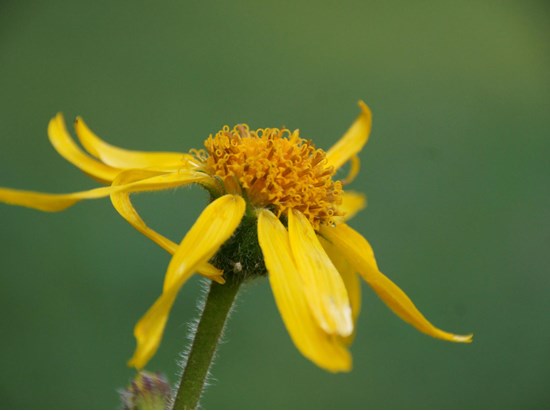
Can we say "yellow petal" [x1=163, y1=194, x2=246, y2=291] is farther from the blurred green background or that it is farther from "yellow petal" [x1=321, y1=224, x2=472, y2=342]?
the blurred green background

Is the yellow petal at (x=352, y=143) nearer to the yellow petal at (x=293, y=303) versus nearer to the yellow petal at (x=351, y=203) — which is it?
the yellow petal at (x=351, y=203)

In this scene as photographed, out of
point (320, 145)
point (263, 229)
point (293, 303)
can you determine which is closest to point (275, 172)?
point (263, 229)

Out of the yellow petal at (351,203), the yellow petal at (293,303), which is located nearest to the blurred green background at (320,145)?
the yellow petal at (351,203)

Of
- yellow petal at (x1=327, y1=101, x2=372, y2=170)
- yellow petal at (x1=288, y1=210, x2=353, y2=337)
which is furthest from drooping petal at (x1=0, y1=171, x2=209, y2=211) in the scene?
yellow petal at (x1=327, y1=101, x2=372, y2=170)

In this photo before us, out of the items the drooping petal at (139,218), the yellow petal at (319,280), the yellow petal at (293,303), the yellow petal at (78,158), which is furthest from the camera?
the yellow petal at (78,158)

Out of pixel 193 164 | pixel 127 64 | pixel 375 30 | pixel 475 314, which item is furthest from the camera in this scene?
pixel 375 30

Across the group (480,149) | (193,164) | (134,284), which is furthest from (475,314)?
(193,164)

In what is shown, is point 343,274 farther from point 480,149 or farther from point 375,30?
point 375,30
